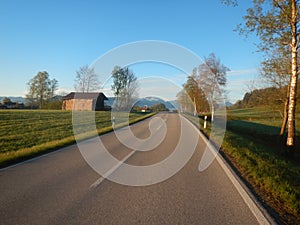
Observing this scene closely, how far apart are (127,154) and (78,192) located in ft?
13.4

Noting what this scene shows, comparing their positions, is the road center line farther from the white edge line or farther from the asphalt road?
the white edge line

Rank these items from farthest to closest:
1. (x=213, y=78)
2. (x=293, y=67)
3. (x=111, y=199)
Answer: (x=213, y=78), (x=293, y=67), (x=111, y=199)

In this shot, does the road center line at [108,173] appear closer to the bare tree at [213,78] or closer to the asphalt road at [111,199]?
the asphalt road at [111,199]

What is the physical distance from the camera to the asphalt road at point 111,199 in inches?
144

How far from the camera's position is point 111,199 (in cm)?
442

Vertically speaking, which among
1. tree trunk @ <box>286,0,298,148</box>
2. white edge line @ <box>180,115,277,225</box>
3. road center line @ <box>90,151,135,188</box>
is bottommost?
road center line @ <box>90,151,135,188</box>

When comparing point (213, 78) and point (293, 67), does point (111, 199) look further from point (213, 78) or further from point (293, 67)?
point (213, 78)

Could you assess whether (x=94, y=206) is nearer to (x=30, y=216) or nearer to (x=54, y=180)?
(x=30, y=216)

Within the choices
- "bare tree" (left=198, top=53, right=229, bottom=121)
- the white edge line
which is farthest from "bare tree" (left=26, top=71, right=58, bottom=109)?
the white edge line

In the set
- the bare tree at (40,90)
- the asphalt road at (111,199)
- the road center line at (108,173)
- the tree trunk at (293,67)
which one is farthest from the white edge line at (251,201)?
the bare tree at (40,90)

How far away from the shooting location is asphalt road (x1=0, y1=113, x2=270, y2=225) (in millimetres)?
3666

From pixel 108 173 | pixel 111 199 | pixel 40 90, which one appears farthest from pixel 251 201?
pixel 40 90

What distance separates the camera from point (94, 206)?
160 inches

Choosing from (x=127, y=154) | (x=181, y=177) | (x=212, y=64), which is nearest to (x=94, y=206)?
(x=181, y=177)
